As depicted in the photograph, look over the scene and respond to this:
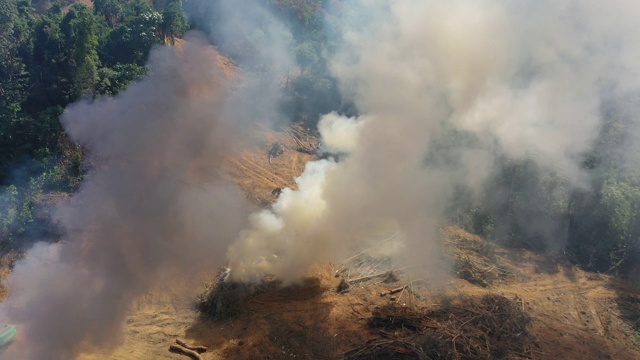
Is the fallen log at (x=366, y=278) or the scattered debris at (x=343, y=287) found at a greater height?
the fallen log at (x=366, y=278)

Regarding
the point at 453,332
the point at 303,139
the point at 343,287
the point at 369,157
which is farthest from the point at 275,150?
the point at 453,332

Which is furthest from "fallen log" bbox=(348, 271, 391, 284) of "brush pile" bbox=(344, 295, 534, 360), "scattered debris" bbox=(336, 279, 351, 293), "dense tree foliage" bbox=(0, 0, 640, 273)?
"dense tree foliage" bbox=(0, 0, 640, 273)

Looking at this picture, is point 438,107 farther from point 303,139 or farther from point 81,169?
point 81,169

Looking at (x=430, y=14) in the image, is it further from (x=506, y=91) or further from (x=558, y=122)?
(x=558, y=122)

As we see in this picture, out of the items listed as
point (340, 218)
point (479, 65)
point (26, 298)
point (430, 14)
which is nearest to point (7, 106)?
point (26, 298)

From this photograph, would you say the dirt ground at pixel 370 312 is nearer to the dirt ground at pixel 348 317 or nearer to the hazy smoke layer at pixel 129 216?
the dirt ground at pixel 348 317

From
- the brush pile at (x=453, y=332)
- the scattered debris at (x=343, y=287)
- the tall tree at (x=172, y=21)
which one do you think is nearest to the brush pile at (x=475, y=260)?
the brush pile at (x=453, y=332)

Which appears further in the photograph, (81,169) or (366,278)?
(81,169)
